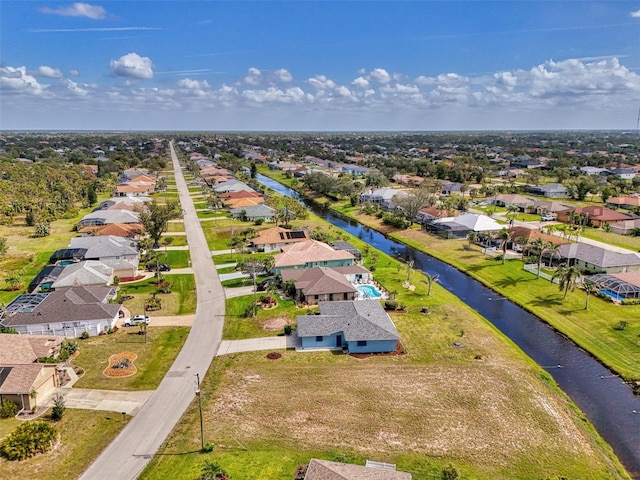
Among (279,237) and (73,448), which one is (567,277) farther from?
(73,448)

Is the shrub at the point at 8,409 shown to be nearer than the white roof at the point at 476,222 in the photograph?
Yes

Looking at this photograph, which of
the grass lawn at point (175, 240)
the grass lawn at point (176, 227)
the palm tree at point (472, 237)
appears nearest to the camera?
the grass lawn at point (175, 240)

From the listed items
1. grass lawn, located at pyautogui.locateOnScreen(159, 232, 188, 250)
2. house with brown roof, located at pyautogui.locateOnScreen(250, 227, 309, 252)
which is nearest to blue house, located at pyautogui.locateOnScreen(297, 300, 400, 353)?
house with brown roof, located at pyautogui.locateOnScreen(250, 227, 309, 252)

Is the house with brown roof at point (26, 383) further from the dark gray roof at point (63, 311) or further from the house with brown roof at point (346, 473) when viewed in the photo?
the house with brown roof at point (346, 473)

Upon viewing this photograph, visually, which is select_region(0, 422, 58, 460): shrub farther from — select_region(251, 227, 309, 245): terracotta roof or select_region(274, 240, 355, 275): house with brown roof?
select_region(251, 227, 309, 245): terracotta roof

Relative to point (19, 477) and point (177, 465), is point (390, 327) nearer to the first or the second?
point (177, 465)

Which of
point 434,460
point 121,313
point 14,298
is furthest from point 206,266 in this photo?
point 434,460

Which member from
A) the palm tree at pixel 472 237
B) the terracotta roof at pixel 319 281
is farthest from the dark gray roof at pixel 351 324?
the palm tree at pixel 472 237

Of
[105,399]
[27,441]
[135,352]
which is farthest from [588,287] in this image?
[27,441]
